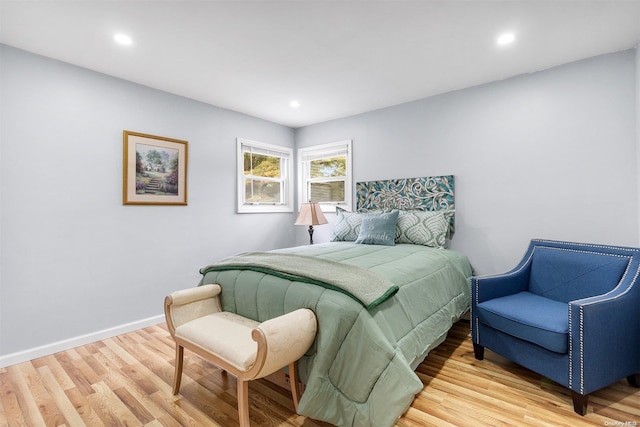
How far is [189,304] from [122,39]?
6.70 feet

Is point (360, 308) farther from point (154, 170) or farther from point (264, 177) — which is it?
point (264, 177)

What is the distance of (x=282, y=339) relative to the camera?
4.84 feet

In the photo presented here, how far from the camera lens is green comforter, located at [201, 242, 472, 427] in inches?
59.6

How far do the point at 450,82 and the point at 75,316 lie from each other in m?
4.21

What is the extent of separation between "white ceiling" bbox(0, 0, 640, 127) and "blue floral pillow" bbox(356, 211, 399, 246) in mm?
1386

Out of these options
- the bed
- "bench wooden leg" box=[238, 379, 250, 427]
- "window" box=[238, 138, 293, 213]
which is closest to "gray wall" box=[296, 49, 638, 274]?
the bed

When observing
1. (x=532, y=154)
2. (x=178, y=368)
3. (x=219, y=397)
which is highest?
(x=532, y=154)

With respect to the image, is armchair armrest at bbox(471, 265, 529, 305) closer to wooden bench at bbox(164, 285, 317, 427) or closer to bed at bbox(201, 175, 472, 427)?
bed at bbox(201, 175, 472, 427)

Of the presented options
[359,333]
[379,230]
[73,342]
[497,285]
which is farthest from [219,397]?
[497,285]

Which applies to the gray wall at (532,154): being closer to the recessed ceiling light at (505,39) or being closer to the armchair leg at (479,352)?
the recessed ceiling light at (505,39)

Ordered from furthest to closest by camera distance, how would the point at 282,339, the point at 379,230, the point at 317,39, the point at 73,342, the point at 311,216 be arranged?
1. the point at 311,216
2. the point at 379,230
3. the point at 73,342
4. the point at 317,39
5. the point at 282,339

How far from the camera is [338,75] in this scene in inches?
116

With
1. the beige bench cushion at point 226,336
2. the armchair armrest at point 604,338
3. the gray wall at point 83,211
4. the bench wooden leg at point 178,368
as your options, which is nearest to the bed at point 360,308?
the beige bench cushion at point 226,336

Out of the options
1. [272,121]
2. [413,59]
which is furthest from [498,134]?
[272,121]
